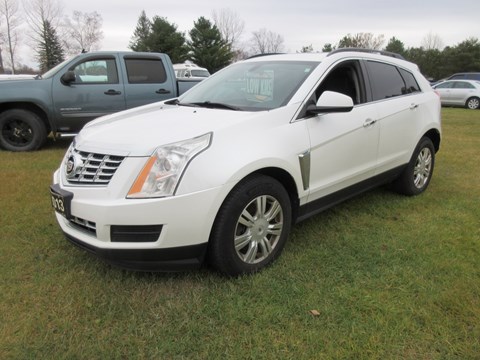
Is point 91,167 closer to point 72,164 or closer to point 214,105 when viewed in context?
point 72,164

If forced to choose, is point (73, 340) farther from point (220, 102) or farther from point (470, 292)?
point (470, 292)

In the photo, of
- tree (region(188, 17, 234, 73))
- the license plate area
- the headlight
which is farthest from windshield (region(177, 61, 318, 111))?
tree (region(188, 17, 234, 73))

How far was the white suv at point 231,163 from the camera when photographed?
2469 mm

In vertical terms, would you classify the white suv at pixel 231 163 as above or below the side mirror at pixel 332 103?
below

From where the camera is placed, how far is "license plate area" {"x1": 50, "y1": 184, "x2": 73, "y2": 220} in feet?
8.65

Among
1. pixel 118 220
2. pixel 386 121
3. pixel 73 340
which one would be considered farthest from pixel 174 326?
pixel 386 121

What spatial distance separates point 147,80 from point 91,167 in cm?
531

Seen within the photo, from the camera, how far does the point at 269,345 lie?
2250mm

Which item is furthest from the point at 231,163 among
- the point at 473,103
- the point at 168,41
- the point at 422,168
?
the point at 168,41

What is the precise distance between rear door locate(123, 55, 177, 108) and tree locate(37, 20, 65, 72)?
45.8 m

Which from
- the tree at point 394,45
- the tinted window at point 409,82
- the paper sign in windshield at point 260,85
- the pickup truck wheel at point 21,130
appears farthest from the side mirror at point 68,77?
the tree at point 394,45

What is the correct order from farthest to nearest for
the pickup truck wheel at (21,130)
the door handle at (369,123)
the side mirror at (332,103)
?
the pickup truck wheel at (21,130) < the door handle at (369,123) < the side mirror at (332,103)

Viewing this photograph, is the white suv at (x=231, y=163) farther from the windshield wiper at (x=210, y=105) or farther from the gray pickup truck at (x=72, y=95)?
the gray pickup truck at (x=72, y=95)

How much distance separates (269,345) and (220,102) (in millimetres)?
2064
